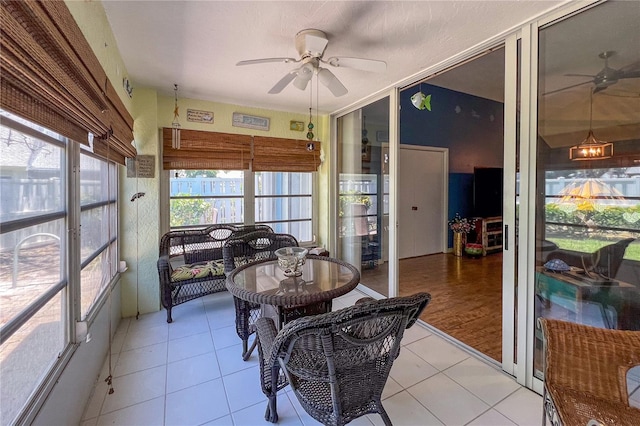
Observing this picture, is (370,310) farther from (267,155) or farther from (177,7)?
(267,155)

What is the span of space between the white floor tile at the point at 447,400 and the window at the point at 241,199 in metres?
2.58

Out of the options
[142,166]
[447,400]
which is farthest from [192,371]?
[142,166]

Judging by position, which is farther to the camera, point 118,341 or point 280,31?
point 118,341

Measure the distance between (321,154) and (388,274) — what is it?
6.31ft

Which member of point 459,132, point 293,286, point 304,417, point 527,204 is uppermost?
point 459,132

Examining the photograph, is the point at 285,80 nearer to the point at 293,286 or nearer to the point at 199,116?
the point at 293,286

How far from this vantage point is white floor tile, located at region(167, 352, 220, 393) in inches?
73.1

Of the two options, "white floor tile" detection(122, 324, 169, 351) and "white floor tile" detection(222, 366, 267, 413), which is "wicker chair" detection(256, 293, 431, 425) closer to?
"white floor tile" detection(222, 366, 267, 413)

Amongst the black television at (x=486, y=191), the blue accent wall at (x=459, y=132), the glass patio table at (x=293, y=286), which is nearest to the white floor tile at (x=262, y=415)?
the glass patio table at (x=293, y=286)

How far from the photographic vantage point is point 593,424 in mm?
941

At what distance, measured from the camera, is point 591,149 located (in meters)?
1.62

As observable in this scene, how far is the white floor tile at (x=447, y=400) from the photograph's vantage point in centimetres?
158

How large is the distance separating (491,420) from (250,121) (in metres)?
3.60

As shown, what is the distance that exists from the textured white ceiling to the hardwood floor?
228 cm
